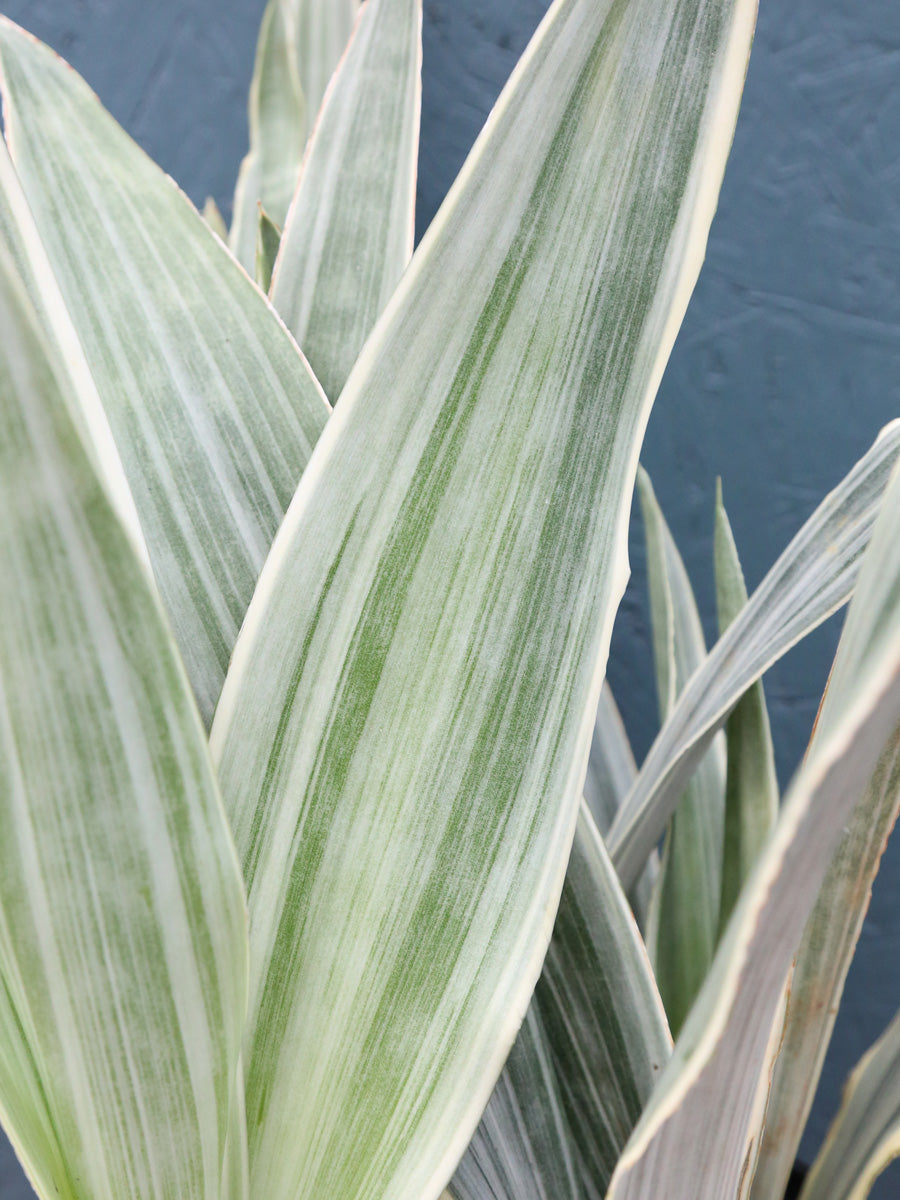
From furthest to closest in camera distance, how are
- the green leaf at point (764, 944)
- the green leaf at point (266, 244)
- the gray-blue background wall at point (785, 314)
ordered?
1. the gray-blue background wall at point (785, 314)
2. the green leaf at point (266, 244)
3. the green leaf at point (764, 944)

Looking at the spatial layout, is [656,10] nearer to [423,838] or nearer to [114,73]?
[423,838]

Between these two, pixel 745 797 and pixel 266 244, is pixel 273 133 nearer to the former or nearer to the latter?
pixel 266 244

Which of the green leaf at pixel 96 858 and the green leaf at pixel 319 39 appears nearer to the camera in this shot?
the green leaf at pixel 96 858

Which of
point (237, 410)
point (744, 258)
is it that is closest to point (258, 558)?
point (237, 410)

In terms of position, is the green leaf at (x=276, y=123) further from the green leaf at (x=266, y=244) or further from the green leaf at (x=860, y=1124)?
the green leaf at (x=860, y=1124)

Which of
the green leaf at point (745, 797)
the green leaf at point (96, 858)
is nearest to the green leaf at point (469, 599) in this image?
the green leaf at point (96, 858)

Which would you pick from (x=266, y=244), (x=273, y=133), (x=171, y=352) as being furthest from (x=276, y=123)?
(x=171, y=352)
